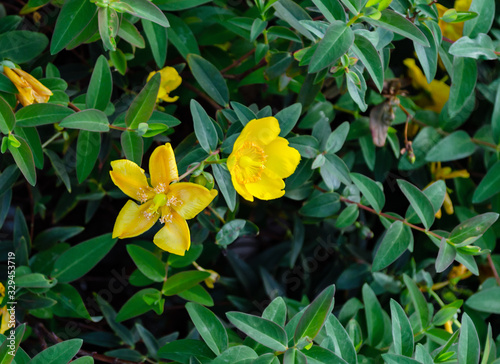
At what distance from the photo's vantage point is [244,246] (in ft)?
5.76

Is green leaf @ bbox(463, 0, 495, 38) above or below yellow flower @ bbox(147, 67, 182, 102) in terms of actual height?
above

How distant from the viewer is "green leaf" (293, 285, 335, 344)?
83 centimetres

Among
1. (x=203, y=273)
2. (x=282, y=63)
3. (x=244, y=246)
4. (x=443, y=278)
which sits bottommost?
(x=244, y=246)

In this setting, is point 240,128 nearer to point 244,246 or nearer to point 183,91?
point 183,91

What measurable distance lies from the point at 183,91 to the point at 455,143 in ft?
2.37

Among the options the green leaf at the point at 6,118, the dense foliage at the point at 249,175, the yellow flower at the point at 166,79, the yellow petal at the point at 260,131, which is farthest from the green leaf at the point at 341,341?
the green leaf at the point at 6,118

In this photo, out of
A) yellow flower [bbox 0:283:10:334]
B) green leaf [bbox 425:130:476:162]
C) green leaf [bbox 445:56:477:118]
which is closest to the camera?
yellow flower [bbox 0:283:10:334]

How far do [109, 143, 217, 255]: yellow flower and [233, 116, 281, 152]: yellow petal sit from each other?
0.41 feet

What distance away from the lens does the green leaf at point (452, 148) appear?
1264 millimetres

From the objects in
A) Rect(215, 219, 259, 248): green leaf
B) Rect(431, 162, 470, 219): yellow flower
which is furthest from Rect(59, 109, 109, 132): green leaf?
Rect(431, 162, 470, 219): yellow flower

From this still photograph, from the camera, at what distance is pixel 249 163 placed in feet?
3.10

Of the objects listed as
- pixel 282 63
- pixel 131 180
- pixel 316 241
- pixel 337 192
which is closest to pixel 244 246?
pixel 316 241

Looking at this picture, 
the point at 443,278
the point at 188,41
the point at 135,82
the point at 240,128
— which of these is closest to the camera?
the point at 240,128

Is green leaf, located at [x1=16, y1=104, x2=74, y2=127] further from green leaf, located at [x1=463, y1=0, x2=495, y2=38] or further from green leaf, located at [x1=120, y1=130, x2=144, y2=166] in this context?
green leaf, located at [x1=463, y1=0, x2=495, y2=38]
